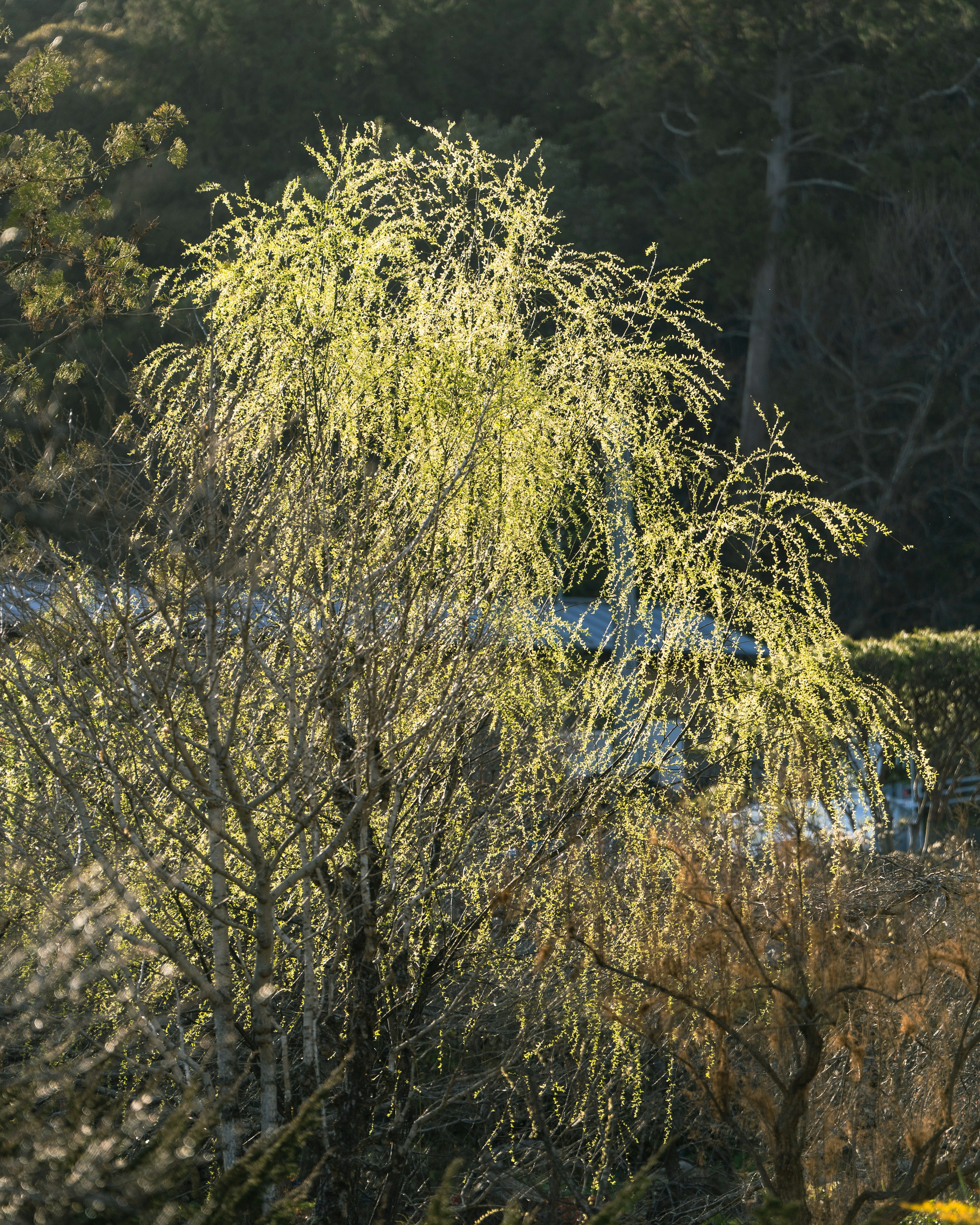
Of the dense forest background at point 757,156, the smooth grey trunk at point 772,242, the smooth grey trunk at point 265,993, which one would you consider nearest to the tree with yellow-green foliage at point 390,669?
the smooth grey trunk at point 265,993

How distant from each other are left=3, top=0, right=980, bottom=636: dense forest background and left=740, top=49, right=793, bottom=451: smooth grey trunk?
4cm

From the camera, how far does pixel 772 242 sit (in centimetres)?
2416

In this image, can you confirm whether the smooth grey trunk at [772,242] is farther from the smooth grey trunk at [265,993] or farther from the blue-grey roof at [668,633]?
the smooth grey trunk at [265,993]

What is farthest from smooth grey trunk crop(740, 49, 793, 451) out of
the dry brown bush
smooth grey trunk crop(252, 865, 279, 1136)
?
smooth grey trunk crop(252, 865, 279, 1136)

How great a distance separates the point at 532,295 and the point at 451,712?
2197mm

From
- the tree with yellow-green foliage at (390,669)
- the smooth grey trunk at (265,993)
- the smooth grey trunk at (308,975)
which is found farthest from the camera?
the smooth grey trunk at (308,975)

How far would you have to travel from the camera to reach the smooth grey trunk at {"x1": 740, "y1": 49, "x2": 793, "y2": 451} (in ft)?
79.6

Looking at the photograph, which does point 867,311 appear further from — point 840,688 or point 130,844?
point 130,844

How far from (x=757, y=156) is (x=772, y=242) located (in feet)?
6.62

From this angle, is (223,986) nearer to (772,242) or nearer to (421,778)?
(421,778)

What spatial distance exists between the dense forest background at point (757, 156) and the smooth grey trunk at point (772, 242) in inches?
1.7

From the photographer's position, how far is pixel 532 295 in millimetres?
5824

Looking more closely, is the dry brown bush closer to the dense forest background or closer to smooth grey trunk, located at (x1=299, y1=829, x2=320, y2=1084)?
smooth grey trunk, located at (x1=299, y1=829, x2=320, y2=1084)

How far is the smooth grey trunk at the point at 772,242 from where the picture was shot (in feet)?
79.6
